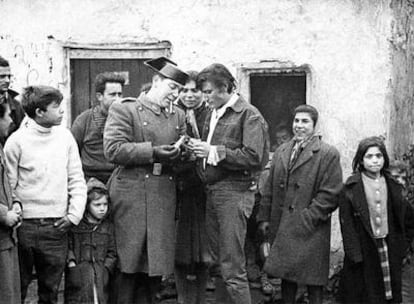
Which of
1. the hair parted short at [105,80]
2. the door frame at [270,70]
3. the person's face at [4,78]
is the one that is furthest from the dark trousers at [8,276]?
the door frame at [270,70]

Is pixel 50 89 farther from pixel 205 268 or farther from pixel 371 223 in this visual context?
pixel 371 223

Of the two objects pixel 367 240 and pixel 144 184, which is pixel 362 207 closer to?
pixel 367 240

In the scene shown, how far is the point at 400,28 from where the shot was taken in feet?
27.9

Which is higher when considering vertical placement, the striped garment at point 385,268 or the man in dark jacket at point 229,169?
the man in dark jacket at point 229,169

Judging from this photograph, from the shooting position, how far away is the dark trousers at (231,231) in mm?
6105

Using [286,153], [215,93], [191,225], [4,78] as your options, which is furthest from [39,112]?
[286,153]

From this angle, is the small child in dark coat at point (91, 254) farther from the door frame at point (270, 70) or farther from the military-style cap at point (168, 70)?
the door frame at point (270, 70)

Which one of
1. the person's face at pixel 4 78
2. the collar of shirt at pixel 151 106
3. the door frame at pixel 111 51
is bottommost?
the collar of shirt at pixel 151 106

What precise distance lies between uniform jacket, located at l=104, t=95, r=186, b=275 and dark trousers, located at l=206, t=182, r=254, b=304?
359 mm

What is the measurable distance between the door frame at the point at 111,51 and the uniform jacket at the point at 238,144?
2.36 metres

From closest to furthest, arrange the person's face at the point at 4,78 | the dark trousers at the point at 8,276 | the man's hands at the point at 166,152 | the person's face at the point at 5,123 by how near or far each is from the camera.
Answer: the dark trousers at the point at 8,276, the person's face at the point at 4,78, the man's hands at the point at 166,152, the person's face at the point at 5,123

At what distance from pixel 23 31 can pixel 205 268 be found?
10.9ft

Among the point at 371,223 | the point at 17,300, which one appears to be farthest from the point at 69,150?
the point at 371,223

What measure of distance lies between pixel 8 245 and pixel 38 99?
41.5 inches
